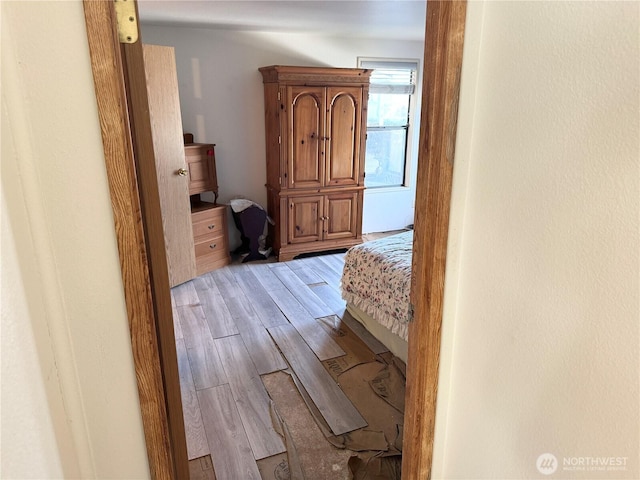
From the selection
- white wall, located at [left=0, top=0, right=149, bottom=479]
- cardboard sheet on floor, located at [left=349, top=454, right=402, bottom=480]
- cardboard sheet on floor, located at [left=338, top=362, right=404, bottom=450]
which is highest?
white wall, located at [left=0, top=0, right=149, bottom=479]

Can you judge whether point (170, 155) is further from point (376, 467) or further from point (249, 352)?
point (376, 467)

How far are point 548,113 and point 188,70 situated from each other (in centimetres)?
404

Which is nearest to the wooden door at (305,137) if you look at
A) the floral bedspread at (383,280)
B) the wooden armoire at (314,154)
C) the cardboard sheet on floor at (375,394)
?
the wooden armoire at (314,154)

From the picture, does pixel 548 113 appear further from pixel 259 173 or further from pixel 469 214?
pixel 259 173

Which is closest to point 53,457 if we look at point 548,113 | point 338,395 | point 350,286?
point 548,113

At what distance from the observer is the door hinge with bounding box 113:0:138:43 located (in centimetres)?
93

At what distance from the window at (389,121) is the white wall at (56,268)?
14.9 feet

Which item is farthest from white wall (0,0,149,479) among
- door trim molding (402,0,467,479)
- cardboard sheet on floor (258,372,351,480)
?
cardboard sheet on floor (258,372,351,480)

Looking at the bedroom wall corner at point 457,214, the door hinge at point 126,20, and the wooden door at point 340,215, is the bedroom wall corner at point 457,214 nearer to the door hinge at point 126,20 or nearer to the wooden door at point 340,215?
the door hinge at point 126,20

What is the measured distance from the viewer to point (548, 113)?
3.11 ft

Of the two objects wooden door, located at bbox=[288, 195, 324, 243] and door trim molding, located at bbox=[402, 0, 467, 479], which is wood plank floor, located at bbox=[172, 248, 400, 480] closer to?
wooden door, located at bbox=[288, 195, 324, 243]

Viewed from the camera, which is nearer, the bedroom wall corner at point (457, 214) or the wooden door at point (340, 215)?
the bedroom wall corner at point (457, 214)

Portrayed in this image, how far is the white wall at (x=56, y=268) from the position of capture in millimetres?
844

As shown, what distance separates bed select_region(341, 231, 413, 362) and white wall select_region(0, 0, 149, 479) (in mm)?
1827
